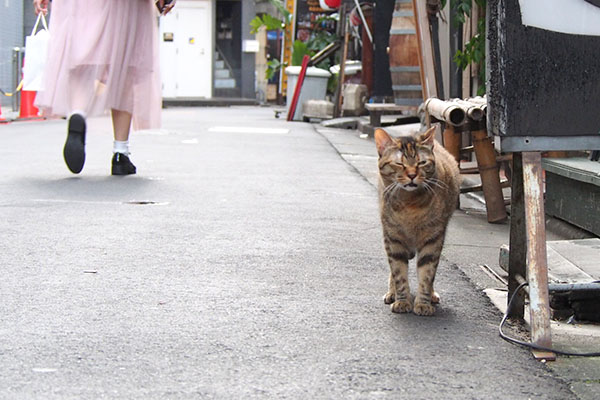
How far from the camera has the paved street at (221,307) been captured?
8.22ft

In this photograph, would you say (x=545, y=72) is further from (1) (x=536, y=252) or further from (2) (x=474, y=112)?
(2) (x=474, y=112)

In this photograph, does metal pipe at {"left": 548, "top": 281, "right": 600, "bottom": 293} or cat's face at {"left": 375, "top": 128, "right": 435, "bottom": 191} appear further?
cat's face at {"left": 375, "top": 128, "right": 435, "bottom": 191}

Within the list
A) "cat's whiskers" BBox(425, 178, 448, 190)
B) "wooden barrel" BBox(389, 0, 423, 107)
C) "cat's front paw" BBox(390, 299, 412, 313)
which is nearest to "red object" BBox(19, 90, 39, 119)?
"wooden barrel" BBox(389, 0, 423, 107)

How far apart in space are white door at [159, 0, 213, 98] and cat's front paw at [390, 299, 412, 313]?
1099 inches

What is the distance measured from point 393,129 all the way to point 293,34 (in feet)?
46.6

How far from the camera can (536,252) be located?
2973mm

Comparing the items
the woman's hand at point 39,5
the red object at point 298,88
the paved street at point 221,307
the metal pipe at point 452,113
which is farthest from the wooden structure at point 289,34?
the metal pipe at point 452,113

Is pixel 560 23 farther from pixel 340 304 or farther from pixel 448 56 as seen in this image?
pixel 448 56

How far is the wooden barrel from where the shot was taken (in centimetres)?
1117

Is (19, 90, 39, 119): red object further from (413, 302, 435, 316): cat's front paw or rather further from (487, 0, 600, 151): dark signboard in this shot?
(487, 0, 600, 151): dark signboard

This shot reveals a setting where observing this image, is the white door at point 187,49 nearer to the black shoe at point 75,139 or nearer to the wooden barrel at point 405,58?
the wooden barrel at point 405,58

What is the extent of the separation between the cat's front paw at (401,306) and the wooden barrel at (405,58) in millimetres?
8044

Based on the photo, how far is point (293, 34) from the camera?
81.8 feet

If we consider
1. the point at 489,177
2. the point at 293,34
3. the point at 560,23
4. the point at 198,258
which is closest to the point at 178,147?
the point at 489,177
